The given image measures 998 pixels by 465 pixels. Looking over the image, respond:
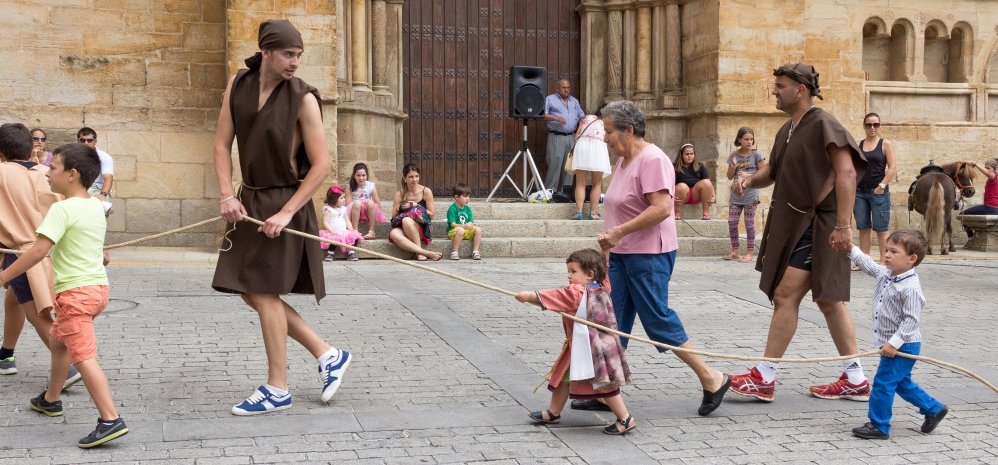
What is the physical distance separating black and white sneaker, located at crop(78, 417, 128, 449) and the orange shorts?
317 millimetres

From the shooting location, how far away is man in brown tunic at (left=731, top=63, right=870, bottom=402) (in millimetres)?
5805

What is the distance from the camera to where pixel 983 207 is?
15852mm

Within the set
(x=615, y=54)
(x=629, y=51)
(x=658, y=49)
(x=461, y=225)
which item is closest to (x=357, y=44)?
(x=461, y=225)

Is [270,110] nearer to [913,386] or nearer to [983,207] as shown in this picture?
[913,386]

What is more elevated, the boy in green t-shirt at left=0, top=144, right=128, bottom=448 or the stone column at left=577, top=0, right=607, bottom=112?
the stone column at left=577, top=0, right=607, bottom=112

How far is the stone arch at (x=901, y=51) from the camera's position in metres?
16.9

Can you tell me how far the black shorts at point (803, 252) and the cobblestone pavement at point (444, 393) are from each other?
73cm

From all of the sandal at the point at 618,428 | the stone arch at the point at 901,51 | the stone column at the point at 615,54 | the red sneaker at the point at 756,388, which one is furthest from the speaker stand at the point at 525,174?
the sandal at the point at 618,428

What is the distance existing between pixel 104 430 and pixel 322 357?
1.25 meters

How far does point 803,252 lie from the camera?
233 inches

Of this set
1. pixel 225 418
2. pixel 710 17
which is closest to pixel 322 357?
pixel 225 418

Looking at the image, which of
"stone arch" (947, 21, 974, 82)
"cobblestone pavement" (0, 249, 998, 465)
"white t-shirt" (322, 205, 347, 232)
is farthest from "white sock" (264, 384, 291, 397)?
"stone arch" (947, 21, 974, 82)

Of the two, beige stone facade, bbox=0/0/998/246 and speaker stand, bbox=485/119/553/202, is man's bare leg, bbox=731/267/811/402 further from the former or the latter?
speaker stand, bbox=485/119/553/202

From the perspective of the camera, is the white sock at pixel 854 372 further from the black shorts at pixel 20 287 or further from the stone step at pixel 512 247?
the stone step at pixel 512 247
